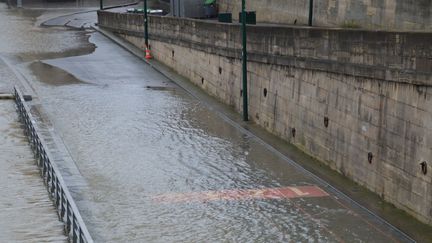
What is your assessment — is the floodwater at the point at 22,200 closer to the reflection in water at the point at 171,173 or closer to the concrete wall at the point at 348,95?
the reflection in water at the point at 171,173

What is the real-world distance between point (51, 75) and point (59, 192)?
19603 millimetres

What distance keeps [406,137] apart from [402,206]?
1.60m

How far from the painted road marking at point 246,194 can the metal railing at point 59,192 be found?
2.67 metres

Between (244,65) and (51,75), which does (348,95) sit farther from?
(51,75)

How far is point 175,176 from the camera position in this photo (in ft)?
73.3

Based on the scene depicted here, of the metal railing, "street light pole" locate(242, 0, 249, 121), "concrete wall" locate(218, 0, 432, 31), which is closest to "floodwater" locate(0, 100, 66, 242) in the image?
the metal railing

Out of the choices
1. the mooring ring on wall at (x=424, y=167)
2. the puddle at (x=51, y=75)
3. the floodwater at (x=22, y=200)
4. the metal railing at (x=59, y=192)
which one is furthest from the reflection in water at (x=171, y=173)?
the mooring ring on wall at (x=424, y=167)

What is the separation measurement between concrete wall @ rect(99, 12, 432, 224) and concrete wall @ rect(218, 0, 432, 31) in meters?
3.42

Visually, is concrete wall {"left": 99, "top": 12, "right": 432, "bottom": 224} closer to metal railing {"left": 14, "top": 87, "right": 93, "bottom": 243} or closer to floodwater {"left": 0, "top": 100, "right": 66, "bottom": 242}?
metal railing {"left": 14, "top": 87, "right": 93, "bottom": 243}

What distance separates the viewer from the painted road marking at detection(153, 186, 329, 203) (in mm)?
20505

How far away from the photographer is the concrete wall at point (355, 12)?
2516 centimetres

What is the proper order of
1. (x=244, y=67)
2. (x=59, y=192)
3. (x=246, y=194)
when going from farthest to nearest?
(x=244, y=67), (x=246, y=194), (x=59, y=192)

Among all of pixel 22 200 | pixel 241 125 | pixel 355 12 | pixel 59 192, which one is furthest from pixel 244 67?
pixel 59 192

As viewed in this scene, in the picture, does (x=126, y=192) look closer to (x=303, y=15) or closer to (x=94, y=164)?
(x=94, y=164)
